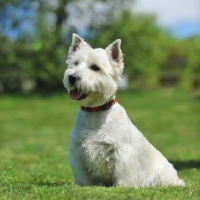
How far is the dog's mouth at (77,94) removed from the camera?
5359 mm

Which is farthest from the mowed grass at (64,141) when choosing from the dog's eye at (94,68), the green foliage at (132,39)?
the green foliage at (132,39)

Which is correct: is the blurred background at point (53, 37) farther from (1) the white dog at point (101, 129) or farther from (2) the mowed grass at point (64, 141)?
(1) the white dog at point (101, 129)

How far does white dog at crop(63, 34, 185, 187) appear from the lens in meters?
5.32

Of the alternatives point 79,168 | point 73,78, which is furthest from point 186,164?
point 73,78

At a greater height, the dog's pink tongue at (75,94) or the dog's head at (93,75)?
the dog's head at (93,75)

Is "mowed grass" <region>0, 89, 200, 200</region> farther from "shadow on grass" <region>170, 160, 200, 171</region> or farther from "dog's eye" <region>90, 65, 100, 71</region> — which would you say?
"dog's eye" <region>90, 65, 100, 71</region>

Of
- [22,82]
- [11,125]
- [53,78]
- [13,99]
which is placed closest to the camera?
[11,125]

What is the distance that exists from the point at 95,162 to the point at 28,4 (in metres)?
21.7

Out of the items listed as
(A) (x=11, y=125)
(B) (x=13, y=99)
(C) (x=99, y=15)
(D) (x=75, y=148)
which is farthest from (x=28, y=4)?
(D) (x=75, y=148)

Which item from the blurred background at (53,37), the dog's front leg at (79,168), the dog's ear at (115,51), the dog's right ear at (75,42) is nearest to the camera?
the dog's front leg at (79,168)

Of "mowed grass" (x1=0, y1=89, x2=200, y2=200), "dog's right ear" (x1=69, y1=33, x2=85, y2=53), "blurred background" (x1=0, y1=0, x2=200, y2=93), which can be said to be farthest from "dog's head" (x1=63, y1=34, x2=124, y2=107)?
"blurred background" (x1=0, y1=0, x2=200, y2=93)

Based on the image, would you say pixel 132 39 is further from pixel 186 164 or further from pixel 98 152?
pixel 98 152

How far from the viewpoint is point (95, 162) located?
211 inches

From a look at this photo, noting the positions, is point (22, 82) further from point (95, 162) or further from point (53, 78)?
point (95, 162)
